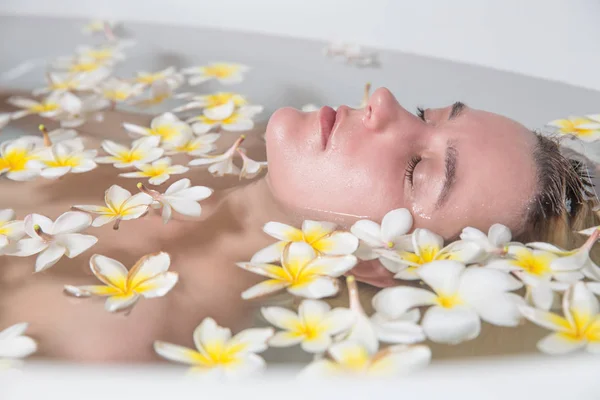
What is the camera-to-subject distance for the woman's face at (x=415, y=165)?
109 centimetres

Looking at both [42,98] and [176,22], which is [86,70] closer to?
[42,98]

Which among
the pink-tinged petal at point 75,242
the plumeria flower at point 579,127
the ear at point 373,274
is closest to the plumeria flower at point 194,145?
the pink-tinged petal at point 75,242

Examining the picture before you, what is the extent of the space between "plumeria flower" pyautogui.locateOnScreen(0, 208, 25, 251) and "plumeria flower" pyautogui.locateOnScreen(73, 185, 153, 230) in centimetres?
9

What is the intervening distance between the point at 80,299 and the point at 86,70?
40.2 inches

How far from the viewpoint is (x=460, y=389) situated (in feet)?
2.48

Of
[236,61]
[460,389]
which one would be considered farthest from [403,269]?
[236,61]

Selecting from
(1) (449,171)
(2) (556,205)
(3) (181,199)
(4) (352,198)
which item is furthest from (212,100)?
(2) (556,205)

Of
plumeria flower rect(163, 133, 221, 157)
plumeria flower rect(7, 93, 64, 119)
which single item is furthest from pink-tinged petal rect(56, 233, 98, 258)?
plumeria flower rect(7, 93, 64, 119)

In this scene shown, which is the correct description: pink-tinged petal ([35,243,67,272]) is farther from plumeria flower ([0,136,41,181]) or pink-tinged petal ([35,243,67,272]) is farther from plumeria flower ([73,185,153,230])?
plumeria flower ([0,136,41,181])

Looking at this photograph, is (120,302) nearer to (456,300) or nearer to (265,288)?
(265,288)

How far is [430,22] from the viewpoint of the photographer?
1.89 metres

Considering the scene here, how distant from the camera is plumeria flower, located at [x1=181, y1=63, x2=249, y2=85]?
70.9 inches

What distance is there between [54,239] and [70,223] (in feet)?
0.12

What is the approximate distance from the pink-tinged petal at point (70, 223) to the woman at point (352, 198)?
43mm
